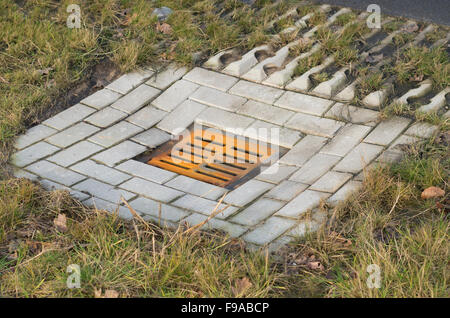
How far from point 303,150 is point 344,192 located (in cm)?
61

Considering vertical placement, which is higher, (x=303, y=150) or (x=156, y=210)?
(x=303, y=150)

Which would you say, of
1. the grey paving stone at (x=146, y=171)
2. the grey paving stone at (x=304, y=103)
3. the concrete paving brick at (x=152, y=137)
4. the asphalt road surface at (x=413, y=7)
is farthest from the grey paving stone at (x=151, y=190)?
the asphalt road surface at (x=413, y=7)

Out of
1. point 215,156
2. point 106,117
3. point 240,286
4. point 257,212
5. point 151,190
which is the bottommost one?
point 240,286

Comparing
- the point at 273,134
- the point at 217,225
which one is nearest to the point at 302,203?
the point at 217,225

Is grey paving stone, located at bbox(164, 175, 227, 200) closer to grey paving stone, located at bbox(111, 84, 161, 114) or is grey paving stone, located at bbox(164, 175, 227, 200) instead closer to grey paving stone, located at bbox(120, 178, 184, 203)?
grey paving stone, located at bbox(120, 178, 184, 203)

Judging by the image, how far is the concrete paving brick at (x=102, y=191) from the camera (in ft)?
14.7

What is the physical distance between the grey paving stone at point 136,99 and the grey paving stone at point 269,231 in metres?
1.77

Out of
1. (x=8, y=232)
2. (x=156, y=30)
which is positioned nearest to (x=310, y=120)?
(x=156, y=30)

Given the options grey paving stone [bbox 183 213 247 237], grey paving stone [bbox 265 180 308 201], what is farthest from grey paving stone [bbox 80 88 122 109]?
grey paving stone [bbox 265 180 308 201]

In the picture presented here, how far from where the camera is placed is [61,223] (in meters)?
4.09

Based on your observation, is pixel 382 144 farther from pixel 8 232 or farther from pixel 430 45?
pixel 8 232

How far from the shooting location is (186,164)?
16.0ft

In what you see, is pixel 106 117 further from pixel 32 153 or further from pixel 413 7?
pixel 413 7

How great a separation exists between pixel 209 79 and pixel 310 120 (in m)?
1.01
